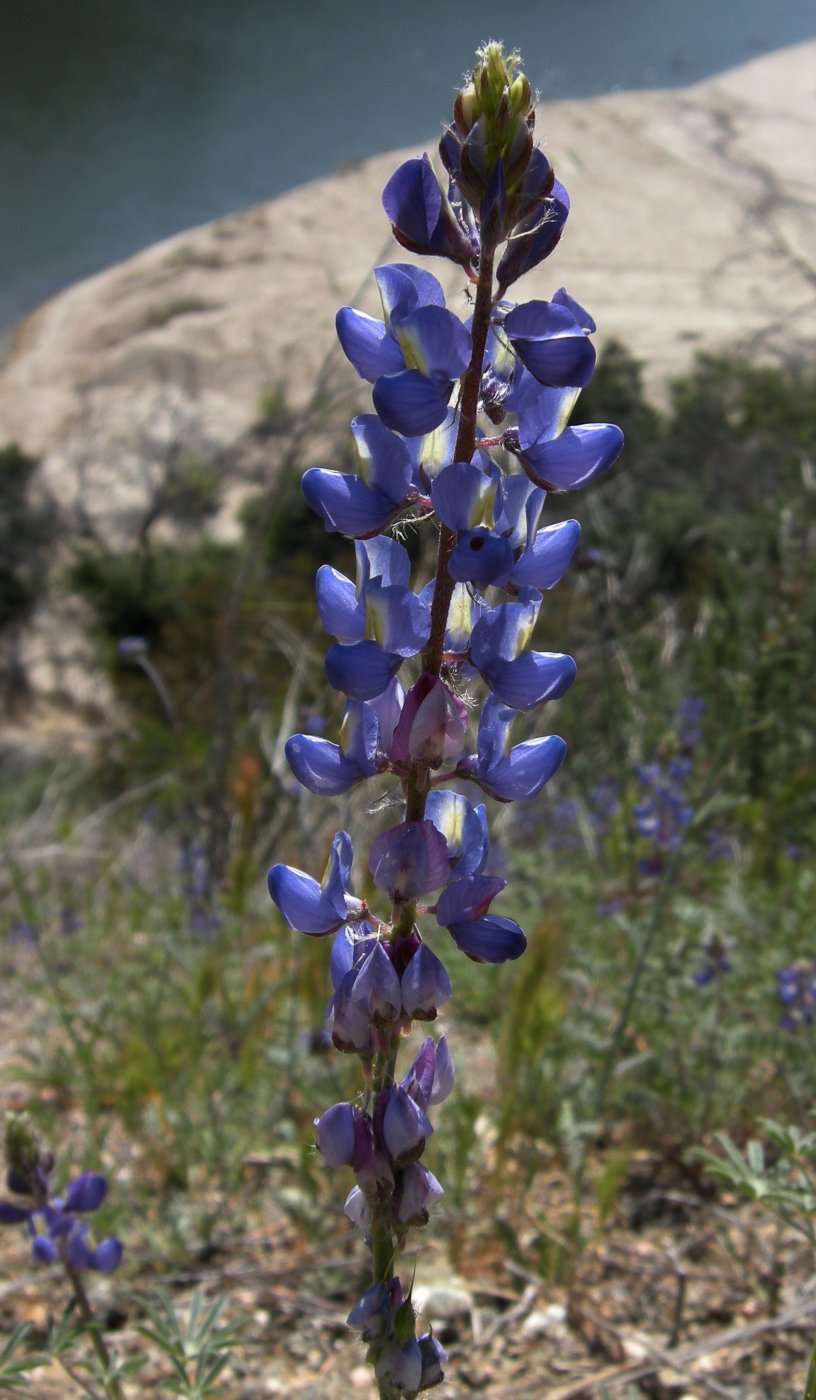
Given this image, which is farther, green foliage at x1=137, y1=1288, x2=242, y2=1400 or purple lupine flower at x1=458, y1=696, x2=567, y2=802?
green foliage at x1=137, y1=1288, x2=242, y2=1400

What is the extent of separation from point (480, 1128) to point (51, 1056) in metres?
1.31

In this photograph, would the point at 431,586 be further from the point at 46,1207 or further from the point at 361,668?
the point at 46,1207

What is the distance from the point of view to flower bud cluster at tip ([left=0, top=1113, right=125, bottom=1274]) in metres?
1.31

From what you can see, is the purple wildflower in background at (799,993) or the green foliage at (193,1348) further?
the purple wildflower in background at (799,993)

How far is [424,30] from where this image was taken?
43406 mm

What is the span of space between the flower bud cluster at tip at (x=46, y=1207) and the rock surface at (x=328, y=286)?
20388 millimetres

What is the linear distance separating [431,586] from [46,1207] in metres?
0.94

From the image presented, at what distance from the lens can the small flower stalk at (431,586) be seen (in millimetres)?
853

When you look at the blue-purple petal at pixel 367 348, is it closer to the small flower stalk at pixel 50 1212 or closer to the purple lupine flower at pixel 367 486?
the purple lupine flower at pixel 367 486

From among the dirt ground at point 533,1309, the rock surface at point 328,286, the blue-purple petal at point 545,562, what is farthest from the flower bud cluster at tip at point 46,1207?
the rock surface at point 328,286

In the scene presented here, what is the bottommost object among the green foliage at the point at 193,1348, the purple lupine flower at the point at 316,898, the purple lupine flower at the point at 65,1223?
the green foliage at the point at 193,1348

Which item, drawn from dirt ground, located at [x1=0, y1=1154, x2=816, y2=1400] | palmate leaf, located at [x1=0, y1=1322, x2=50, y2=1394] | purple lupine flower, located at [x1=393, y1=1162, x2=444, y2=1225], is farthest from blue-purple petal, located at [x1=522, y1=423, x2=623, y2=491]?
dirt ground, located at [x1=0, y1=1154, x2=816, y2=1400]

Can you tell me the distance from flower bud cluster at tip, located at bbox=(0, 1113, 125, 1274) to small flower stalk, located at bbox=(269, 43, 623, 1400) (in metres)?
0.56

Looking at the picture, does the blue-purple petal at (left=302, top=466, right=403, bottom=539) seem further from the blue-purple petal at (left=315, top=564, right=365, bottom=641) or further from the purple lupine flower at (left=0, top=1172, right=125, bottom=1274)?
the purple lupine flower at (left=0, top=1172, right=125, bottom=1274)
